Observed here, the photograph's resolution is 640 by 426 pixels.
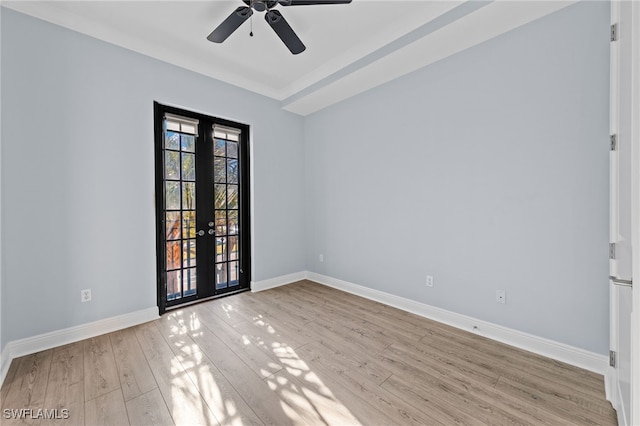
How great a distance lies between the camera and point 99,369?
201cm

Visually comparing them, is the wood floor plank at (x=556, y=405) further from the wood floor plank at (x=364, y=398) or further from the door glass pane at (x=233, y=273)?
the door glass pane at (x=233, y=273)

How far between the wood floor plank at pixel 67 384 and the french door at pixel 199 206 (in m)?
0.84

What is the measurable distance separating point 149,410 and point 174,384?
9.2 inches

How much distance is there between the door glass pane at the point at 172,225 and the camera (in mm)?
3141

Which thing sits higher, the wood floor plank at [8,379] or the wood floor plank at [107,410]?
the wood floor plank at [8,379]

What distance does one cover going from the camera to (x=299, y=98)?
3.75 m

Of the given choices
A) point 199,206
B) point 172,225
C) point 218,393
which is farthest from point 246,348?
point 199,206

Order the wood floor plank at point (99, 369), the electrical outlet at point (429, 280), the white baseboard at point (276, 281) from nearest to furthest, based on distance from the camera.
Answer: the wood floor plank at point (99, 369)
the electrical outlet at point (429, 280)
the white baseboard at point (276, 281)

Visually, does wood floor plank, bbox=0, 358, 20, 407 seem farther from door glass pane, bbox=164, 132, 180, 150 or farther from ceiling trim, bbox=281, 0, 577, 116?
ceiling trim, bbox=281, 0, 577, 116

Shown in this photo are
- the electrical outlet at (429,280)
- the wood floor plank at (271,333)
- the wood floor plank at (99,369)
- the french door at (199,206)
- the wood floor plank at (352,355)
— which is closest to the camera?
the wood floor plank at (99,369)

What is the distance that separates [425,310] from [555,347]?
1077mm

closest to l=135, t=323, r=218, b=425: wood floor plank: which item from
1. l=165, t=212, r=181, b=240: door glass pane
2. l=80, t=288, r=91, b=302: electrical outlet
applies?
l=80, t=288, r=91, b=302: electrical outlet

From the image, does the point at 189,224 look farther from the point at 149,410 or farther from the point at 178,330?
the point at 149,410

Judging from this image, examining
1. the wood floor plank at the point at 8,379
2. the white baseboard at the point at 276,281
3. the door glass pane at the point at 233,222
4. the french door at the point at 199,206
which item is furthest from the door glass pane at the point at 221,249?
the wood floor plank at the point at 8,379
